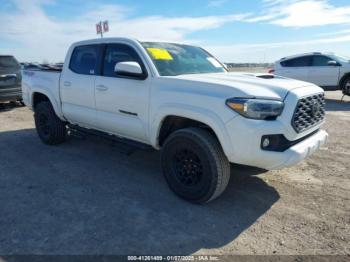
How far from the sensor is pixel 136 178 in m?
4.62

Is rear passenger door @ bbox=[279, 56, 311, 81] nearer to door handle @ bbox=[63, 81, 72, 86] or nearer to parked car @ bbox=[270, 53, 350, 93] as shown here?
parked car @ bbox=[270, 53, 350, 93]

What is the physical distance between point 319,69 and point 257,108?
1067cm

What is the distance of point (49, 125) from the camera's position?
20.3 ft

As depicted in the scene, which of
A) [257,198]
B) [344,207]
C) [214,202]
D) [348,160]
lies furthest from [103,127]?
[348,160]

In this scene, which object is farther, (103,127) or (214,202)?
(103,127)

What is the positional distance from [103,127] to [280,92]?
2701mm

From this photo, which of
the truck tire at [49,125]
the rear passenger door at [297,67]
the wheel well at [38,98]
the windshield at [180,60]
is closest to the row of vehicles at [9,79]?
the wheel well at [38,98]

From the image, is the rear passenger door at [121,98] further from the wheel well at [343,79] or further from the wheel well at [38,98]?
the wheel well at [343,79]

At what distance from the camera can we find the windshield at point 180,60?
4.29 metres

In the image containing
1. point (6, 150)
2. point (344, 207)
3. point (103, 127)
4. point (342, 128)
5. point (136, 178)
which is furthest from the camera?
point (342, 128)

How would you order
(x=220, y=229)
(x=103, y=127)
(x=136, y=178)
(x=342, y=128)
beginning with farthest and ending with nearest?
(x=342, y=128) < (x=103, y=127) < (x=136, y=178) < (x=220, y=229)

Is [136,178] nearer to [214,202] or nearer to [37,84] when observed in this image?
[214,202]

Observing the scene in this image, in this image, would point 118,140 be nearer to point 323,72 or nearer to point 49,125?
point 49,125

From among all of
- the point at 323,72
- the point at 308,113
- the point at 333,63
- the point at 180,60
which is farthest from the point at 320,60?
the point at 308,113
